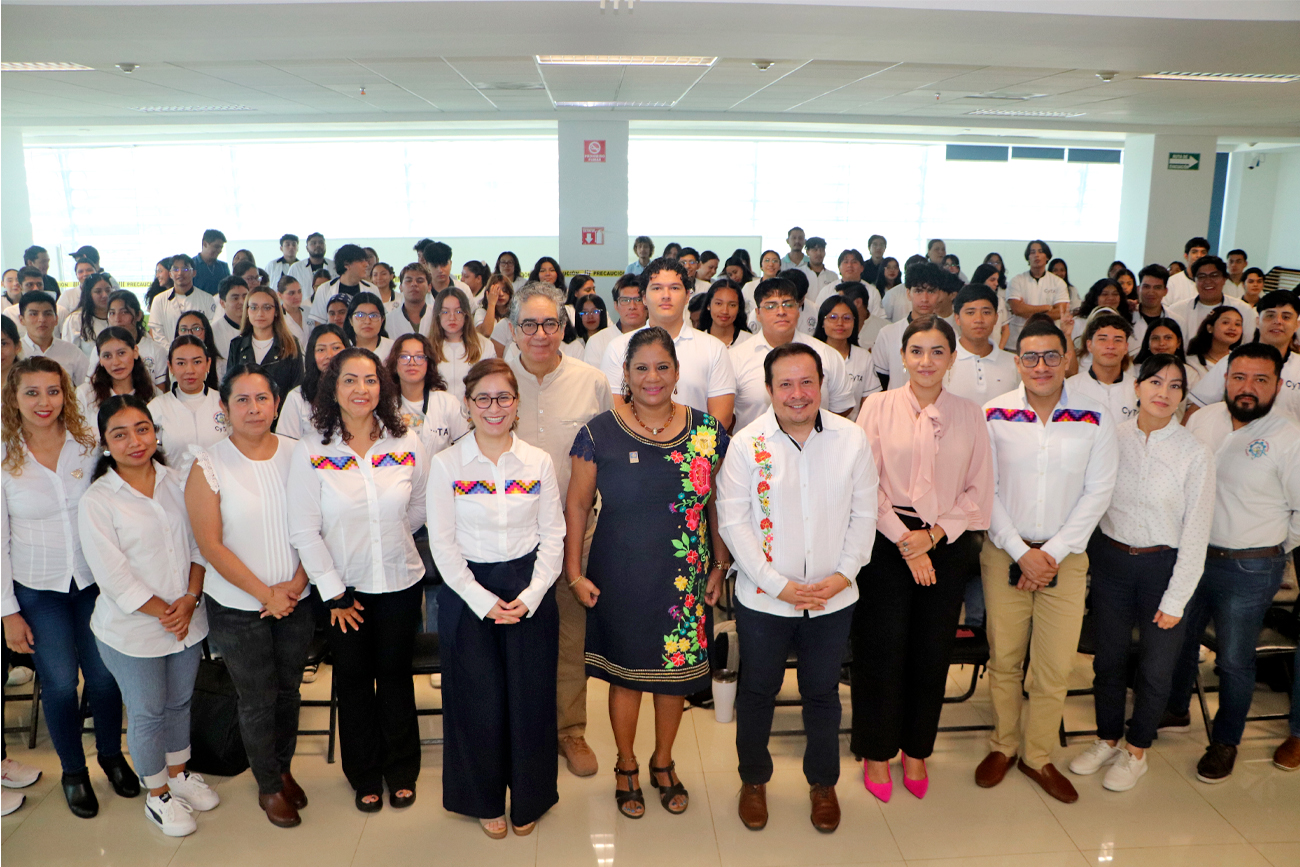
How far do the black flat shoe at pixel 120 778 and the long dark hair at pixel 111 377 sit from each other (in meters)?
1.52

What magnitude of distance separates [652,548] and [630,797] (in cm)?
100

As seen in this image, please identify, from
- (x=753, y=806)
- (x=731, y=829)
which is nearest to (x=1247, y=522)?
(x=753, y=806)

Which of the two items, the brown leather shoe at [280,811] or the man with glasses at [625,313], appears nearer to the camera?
the brown leather shoe at [280,811]

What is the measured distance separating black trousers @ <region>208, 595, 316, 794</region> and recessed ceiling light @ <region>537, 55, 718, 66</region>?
5.76m

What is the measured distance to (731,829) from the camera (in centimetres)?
306

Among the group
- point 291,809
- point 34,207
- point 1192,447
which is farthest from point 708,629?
point 34,207

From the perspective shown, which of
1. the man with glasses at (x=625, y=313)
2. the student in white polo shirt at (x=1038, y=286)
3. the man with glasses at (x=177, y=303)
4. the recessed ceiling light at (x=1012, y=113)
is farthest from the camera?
the recessed ceiling light at (x=1012, y=113)

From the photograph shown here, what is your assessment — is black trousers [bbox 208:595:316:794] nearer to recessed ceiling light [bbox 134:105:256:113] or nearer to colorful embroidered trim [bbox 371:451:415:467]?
colorful embroidered trim [bbox 371:451:415:467]

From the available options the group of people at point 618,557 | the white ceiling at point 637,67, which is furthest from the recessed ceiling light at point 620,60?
the group of people at point 618,557

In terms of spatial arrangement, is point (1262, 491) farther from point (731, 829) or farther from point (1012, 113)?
point (1012, 113)

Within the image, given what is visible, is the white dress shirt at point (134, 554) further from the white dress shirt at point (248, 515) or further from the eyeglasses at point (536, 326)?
the eyeglasses at point (536, 326)

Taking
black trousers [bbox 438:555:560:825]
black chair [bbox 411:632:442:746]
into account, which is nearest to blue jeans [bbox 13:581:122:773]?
black chair [bbox 411:632:442:746]

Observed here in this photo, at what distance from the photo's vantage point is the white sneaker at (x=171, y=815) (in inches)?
118

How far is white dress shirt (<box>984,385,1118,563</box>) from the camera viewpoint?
3043mm
